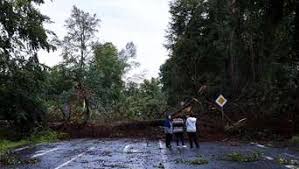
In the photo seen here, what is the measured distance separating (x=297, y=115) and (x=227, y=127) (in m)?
4.50

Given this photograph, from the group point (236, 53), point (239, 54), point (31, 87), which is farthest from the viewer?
point (236, 53)

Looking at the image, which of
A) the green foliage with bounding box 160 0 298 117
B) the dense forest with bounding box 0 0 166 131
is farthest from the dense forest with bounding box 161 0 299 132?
the dense forest with bounding box 0 0 166 131

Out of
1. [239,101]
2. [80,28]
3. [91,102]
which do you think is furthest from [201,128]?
[80,28]

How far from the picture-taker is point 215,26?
61.8m

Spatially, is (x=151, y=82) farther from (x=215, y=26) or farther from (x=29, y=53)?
(x=29, y=53)

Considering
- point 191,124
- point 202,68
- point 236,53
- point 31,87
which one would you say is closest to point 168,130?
point 191,124

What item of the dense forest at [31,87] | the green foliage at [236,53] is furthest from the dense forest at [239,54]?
the dense forest at [31,87]

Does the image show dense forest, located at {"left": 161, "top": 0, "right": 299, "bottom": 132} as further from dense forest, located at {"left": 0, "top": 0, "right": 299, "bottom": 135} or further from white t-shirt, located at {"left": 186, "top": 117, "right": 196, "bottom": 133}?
white t-shirt, located at {"left": 186, "top": 117, "right": 196, "bottom": 133}

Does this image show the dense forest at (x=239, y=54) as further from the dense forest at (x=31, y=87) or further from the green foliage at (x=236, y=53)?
the dense forest at (x=31, y=87)

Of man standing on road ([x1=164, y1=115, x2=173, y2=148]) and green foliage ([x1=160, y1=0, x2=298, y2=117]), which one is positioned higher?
green foliage ([x1=160, y1=0, x2=298, y2=117])

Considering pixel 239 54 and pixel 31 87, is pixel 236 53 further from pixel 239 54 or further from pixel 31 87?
pixel 31 87

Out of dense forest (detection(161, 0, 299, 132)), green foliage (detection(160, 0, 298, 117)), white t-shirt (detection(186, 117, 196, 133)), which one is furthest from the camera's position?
green foliage (detection(160, 0, 298, 117))

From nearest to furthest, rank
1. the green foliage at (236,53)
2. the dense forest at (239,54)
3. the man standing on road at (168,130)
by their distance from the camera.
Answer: the man standing on road at (168,130) → the dense forest at (239,54) → the green foliage at (236,53)

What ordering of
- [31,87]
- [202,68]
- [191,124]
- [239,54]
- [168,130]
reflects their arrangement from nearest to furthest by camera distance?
1. [191,124]
2. [168,130]
3. [31,87]
4. [239,54]
5. [202,68]
